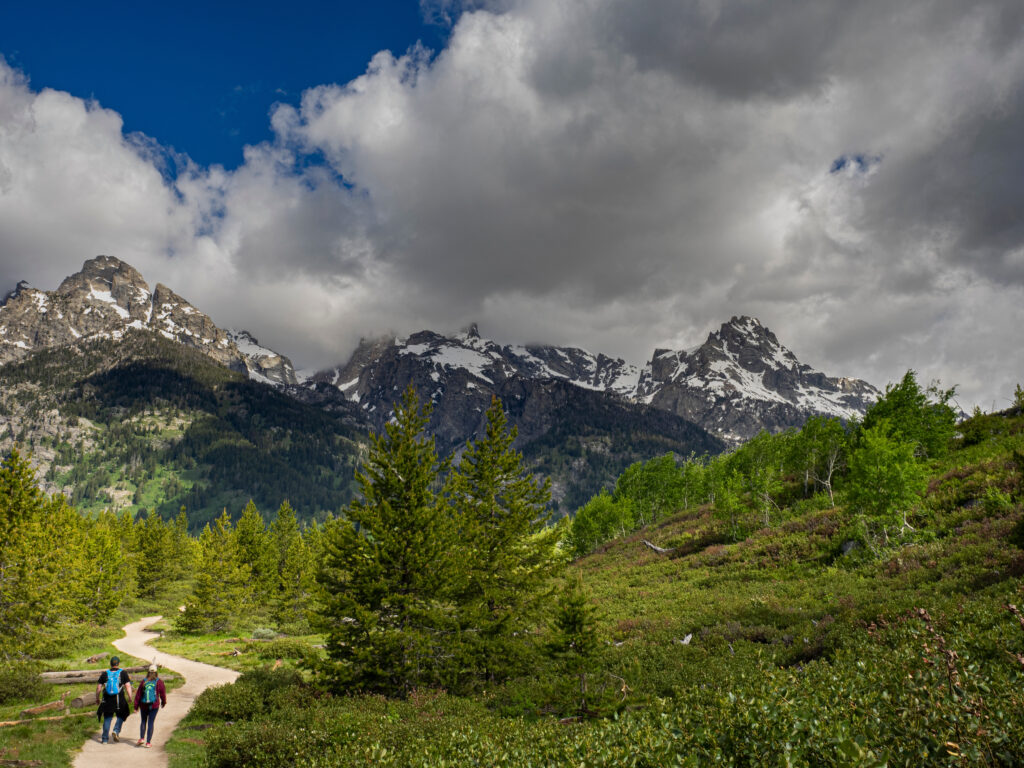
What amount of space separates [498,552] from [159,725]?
14.9m

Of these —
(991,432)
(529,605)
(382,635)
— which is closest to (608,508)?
(991,432)

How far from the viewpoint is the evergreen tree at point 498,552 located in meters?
21.4

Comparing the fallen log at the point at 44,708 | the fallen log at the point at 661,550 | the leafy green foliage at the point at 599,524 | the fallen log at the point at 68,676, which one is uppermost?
the leafy green foliage at the point at 599,524

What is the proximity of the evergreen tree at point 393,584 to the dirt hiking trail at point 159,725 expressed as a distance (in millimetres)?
5818

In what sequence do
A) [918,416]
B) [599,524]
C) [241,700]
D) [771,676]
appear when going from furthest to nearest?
[599,524] < [918,416] < [241,700] < [771,676]

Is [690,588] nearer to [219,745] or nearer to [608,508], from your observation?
[219,745]

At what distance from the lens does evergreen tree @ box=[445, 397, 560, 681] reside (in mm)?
21406

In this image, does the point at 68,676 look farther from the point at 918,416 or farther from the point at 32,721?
the point at 918,416

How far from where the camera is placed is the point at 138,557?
71000mm

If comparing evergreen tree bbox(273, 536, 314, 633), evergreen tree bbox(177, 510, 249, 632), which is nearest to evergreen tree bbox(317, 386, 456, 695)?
evergreen tree bbox(177, 510, 249, 632)

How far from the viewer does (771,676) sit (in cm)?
844

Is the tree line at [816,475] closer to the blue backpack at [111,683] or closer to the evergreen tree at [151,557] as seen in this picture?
the blue backpack at [111,683]

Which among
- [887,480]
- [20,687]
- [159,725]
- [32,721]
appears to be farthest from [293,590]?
[887,480]

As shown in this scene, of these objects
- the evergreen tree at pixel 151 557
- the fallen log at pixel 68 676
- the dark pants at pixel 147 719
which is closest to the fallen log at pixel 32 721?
the dark pants at pixel 147 719
